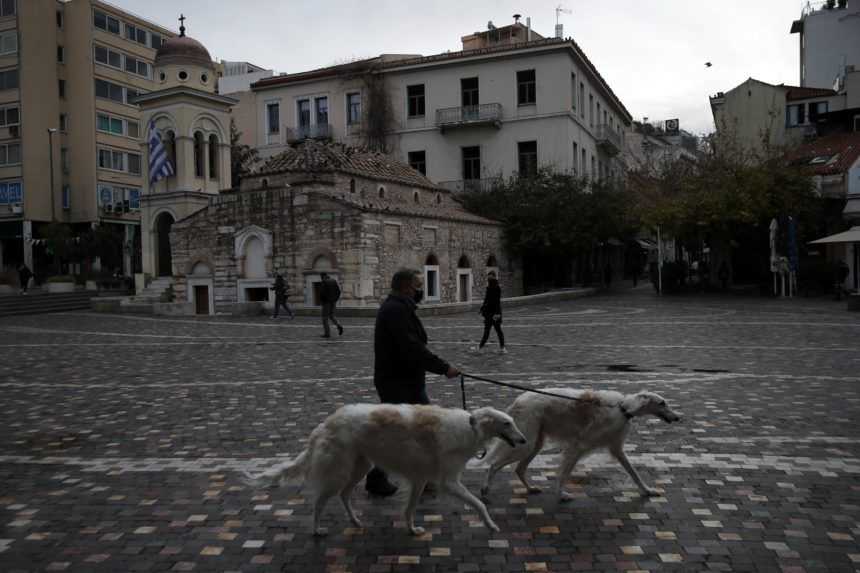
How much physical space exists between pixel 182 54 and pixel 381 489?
121 feet

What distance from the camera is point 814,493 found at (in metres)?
5.78

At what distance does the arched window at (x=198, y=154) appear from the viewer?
124 feet

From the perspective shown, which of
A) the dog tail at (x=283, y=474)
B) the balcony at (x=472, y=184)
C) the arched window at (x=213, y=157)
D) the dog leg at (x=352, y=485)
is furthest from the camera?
the balcony at (x=472, y=184)

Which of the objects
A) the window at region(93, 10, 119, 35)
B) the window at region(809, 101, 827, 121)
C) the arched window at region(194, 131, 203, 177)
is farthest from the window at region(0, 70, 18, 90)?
the window at region(809, 101, 827, 121)

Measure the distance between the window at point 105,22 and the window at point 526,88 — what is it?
1191 inches

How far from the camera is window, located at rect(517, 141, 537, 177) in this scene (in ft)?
139

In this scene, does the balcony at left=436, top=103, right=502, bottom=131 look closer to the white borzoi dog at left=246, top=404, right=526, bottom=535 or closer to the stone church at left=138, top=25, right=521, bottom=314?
the stone church at left=138, top=25, right=521, bottom=314

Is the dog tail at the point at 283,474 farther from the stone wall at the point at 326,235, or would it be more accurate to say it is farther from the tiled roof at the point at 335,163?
the tiled roof at the point at 335,163

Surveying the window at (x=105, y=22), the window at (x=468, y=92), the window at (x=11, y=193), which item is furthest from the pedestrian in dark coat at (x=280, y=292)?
the window at (x=105, y=22)

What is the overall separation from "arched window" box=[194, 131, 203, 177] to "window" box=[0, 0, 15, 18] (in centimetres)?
1951

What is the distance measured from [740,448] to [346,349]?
10.1 meters

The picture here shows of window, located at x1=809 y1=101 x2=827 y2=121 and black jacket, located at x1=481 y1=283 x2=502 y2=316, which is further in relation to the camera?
window, located at x1=809 y1=101 x2=827 y2=121

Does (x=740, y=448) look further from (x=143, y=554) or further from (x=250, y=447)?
(x=143, y=554)

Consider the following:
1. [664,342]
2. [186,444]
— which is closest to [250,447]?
[186,444]
